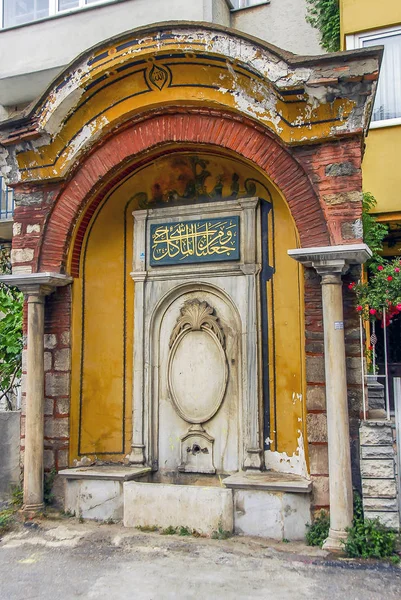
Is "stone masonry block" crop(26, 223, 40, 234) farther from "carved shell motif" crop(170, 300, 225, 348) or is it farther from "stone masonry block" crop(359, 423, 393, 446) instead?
"stone masonry block" crop(359, 423, 393, 446)

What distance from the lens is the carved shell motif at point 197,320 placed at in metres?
7.60

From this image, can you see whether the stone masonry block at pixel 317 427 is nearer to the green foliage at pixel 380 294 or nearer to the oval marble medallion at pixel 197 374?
the green foliage at pixel 380 294

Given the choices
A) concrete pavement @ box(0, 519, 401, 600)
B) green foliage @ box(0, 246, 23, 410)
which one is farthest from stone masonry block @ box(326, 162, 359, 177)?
green foliage @ box(0, 246, 23, 410)

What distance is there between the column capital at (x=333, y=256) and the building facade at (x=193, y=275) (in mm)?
20

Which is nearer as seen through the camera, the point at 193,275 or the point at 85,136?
the point at 85,136

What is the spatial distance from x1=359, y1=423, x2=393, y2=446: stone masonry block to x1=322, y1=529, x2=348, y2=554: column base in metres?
0.84

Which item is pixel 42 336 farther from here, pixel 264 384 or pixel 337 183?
pixel 337 183

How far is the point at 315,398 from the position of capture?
21.2 feet

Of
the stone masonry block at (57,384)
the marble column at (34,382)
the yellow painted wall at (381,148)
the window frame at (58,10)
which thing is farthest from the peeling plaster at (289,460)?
the window frame at (58,10)

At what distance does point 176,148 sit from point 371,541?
4753 mm

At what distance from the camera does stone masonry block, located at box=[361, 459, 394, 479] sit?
589 cm

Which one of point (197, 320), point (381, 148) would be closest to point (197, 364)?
point (197, 320)

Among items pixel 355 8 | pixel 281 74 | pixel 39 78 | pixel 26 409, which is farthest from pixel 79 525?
pixel 355 8

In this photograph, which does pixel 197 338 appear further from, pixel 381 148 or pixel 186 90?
pixel 381 148
